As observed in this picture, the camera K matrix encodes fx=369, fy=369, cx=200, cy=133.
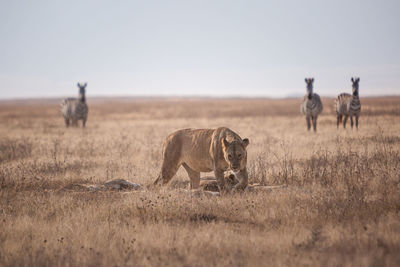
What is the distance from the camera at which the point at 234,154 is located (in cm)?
702

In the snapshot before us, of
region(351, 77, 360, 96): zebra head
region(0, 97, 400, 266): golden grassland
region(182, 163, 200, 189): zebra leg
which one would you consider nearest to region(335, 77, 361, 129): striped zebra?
region(351, 77, 360, 96): zebra head

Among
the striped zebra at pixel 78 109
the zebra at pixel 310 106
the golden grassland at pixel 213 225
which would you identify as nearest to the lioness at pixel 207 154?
the golden grassland at pixel 213 225

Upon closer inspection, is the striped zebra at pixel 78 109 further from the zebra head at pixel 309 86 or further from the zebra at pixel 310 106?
the zebra head at pixel 309 86

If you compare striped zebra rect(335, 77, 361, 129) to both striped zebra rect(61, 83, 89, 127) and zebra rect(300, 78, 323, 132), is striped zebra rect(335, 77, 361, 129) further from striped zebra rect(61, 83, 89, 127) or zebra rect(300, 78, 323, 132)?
striped zebra rect(61, 83, 89, 127)

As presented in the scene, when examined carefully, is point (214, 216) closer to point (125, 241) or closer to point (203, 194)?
point (203, 194)

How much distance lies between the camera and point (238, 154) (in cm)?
701

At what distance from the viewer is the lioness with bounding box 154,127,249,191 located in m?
7.12

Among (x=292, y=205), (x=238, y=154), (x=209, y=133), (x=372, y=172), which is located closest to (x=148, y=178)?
(x=209, y=133)

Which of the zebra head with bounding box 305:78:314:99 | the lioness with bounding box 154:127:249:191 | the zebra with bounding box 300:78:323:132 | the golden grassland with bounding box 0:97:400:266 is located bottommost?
the golden grassland with bounding box 0:97:400:266

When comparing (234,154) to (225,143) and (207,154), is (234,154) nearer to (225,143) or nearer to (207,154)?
(225,143)

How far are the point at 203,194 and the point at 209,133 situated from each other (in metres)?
1.50

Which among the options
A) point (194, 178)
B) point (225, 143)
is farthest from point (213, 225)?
point (194, 178)

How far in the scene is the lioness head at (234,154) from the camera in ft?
22.8

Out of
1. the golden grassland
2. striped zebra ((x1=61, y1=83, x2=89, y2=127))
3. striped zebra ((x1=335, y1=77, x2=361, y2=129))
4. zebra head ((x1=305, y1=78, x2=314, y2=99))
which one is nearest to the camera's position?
the golden grassland
